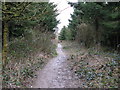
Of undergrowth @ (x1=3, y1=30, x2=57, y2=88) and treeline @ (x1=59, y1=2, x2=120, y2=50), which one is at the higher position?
treeline @ (x1=59, y1=2, x2=120, y2=50)

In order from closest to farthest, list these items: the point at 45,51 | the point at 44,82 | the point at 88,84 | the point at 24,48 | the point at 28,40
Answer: the point at 88,84 < the point at 44,82 < the point at 24,48 < the point at 28,40 < the point at 45,51

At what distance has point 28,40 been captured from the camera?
A: 33.3 ft

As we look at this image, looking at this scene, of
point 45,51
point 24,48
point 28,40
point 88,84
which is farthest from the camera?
point 45,51

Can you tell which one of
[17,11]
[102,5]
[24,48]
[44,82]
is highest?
[102,5]

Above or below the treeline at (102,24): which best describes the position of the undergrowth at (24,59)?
below

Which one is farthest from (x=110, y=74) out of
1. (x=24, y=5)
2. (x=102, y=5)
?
(x=102, y=5)

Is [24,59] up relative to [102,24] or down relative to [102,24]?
down

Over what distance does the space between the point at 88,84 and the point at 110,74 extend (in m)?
1.06

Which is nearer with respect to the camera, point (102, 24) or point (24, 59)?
point (24, 59)

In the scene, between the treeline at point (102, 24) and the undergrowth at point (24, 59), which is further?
the treeline at point (102, 24)

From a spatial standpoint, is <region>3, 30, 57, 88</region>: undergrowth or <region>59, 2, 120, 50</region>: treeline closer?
<region>3, 30, 57, 88</region>: undergrowth

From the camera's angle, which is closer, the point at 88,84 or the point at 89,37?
the point at 88,84

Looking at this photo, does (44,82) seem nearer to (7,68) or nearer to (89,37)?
(7,68)

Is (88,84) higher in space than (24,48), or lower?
lower
